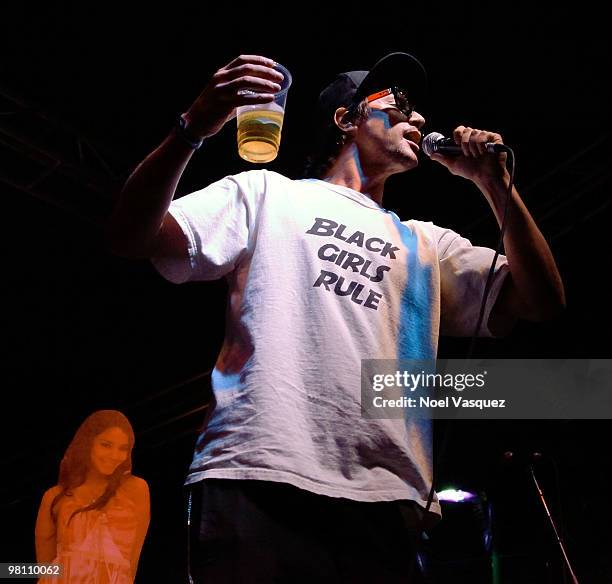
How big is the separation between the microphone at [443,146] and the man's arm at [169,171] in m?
0.58

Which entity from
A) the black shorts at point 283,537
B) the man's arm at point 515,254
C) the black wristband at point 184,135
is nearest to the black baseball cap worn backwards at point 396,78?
the man's arm at point 515,254

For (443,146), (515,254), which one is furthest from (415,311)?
(443,146)

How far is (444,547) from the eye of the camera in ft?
17.5

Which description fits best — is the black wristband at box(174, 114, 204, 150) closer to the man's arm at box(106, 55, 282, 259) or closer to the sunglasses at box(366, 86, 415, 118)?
the man's arm at box(106, 55, 282, 259)

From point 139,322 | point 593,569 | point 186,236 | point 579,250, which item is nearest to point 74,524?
point 139,322

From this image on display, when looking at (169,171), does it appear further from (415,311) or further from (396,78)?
(396,78)

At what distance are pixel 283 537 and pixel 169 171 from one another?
0.72m

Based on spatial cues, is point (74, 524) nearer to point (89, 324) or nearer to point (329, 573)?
point (89, 324)

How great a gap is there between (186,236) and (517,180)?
4.44 metres

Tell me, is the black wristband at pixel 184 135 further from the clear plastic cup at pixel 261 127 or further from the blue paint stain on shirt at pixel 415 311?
the blue paint stain on shirt at pixel 415 311

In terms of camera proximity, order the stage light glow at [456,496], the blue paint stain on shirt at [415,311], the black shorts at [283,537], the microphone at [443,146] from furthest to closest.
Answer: the stage light glow at [456,496] < the microphone at [443,146] < the blue paint stain on shirt at [415,311] < the black shorts at [283,537]

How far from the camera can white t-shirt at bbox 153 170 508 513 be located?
124 cm

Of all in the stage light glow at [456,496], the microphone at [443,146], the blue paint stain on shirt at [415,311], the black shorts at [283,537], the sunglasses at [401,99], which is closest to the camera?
the black shorts at [283,537]

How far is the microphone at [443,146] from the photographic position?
Answer: 169 cm
